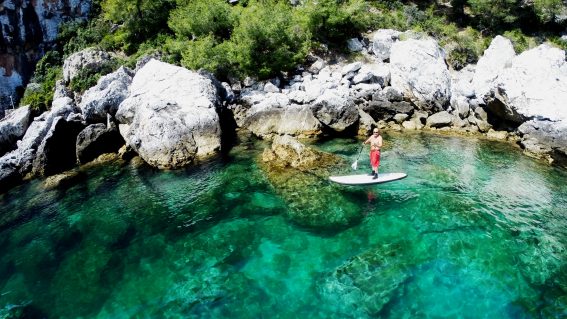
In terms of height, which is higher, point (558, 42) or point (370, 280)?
point (558, 42)

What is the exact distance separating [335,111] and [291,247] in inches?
580

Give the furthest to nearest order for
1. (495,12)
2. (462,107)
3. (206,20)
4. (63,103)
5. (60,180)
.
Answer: (495,12), (206,20), (63,103), (462,107), (60,180)

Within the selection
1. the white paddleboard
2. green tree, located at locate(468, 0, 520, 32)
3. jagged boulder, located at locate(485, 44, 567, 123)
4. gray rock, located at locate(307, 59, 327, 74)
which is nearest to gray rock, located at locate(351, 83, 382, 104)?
gray rock, located at locate(307, 59, 327, 74)

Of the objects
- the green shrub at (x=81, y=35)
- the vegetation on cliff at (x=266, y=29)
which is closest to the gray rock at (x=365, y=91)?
the vegetation on cliff at (x=266, y=29)

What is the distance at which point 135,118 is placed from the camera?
89.4ft

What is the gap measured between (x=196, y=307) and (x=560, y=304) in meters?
12.1

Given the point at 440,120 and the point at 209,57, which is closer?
the point at 440,120

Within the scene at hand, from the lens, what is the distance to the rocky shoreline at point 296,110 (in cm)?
2541

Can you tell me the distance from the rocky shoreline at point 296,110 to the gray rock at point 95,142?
0.07 metres

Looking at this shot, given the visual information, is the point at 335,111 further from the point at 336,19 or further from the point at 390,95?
the point at 336,19

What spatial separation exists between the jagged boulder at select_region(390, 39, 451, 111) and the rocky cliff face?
139 ft

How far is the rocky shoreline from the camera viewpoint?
83.4 feet

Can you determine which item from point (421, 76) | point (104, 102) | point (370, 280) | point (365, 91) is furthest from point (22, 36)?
point (370, 280)

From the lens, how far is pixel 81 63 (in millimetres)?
40344
